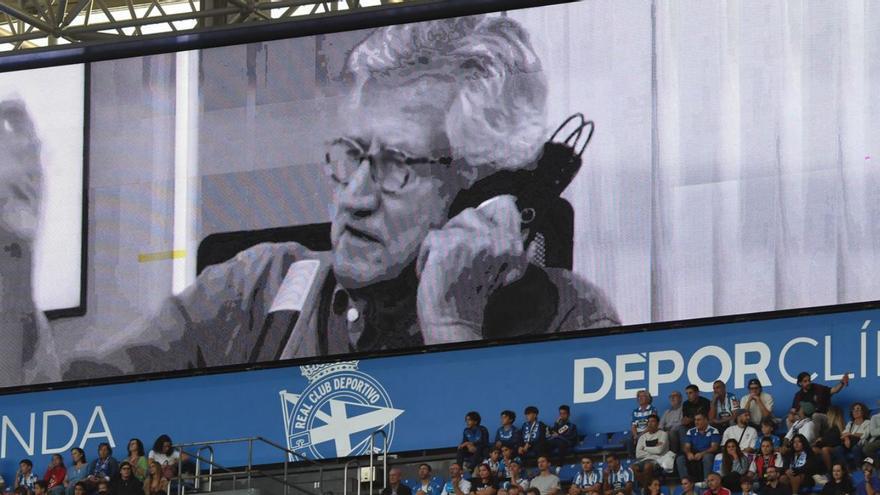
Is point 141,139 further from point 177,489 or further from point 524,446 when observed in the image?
point 524,446

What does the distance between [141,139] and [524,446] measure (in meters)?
5.46

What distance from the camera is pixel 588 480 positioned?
16094mm

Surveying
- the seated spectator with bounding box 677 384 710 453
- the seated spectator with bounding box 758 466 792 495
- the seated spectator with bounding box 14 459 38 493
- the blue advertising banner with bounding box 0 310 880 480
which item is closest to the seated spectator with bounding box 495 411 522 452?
the blue advertising banner with bounding box 0 310 880 480

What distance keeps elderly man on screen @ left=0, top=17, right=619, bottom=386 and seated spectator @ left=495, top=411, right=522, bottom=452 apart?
37.5 inches

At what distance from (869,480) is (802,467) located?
63 centimetres

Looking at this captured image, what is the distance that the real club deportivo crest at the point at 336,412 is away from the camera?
1819 centimetres

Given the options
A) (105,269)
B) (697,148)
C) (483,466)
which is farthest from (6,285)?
(697,148)

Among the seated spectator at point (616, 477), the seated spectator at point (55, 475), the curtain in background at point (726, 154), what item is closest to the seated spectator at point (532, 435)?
the seated spectator at point (616, 477)

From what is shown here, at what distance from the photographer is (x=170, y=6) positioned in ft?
82.5

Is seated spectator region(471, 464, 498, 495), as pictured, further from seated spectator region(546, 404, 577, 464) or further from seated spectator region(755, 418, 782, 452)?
seated spectator region(755, 418, 782, 452)

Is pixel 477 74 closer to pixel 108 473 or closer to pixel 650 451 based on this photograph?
pixel 650 451

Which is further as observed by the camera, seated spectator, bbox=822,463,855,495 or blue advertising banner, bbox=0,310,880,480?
blue advertising banner, bbox=0,310,880,480

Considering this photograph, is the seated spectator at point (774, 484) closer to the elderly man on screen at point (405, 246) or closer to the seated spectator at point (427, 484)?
the elderly man on screen at point (405, 246)

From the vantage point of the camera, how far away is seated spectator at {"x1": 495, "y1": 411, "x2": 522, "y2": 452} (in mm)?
16906
